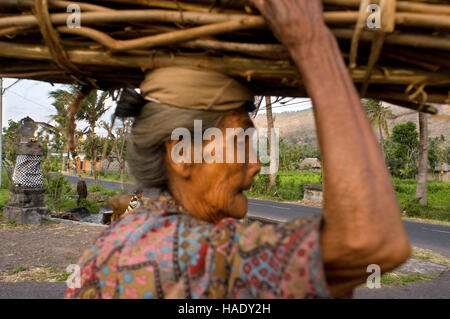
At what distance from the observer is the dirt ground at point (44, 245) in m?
7.30

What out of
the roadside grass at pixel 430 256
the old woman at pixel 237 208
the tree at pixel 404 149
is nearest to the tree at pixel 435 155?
the tree at pixel 404 149

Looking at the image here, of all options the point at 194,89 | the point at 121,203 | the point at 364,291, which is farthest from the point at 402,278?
the point at 194,89

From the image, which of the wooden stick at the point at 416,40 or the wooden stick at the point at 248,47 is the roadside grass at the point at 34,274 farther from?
the wooden stick at the point at 416,40

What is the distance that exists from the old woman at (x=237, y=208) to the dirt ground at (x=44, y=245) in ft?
21.4

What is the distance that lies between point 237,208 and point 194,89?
48 centimetres

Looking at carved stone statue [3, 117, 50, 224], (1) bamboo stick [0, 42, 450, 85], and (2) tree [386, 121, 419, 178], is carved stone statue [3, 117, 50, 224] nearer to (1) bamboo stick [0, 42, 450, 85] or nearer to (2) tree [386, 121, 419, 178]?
(1) bamboo stick [0, 42, 450, 85]

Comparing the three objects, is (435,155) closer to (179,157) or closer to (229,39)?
(179,157)

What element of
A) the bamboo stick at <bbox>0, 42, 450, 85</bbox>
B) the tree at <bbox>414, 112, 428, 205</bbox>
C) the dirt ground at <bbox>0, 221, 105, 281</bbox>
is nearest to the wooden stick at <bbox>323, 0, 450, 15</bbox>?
the bamboo stick at <bbox>0, 42, 450, 85</bbox>

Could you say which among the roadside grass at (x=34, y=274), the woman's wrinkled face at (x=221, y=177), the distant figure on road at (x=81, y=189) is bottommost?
the roadside grass at (x=34, y=274)

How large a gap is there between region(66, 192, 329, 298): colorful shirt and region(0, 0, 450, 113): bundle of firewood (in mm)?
472

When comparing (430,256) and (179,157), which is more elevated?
(179,157)

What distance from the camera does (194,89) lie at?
1.15 m

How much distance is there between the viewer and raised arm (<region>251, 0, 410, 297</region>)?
85cm

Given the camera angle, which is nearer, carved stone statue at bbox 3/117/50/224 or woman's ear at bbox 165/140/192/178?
woman's ear at bbox 165/140/192/178
